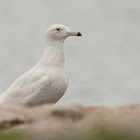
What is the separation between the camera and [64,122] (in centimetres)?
1098

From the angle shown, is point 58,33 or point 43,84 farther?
point 58,33

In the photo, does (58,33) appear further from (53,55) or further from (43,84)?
(43,84)

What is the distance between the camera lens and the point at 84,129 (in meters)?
9.70

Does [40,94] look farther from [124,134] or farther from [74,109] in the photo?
[124,134]

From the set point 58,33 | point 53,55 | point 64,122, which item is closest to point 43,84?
point 53,55

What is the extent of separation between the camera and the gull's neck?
1788cm

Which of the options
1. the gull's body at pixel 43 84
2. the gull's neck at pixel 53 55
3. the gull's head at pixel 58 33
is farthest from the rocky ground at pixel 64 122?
the gull's head at pixel 58 33

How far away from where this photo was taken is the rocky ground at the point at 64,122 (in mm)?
9000

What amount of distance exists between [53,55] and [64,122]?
291 inches

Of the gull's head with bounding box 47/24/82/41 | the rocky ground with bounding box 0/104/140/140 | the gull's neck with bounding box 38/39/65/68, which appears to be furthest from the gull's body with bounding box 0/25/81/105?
the rocky ground with bounding box 0/104/140/140

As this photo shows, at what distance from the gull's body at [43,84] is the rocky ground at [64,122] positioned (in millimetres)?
4492

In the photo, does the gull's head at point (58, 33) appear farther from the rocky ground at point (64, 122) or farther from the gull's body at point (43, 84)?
the rocky ground at point (64, 122)

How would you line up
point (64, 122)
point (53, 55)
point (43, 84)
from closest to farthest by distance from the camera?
point (64, 122)
point (43, 84)
point (53, 55)

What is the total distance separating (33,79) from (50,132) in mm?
8699
